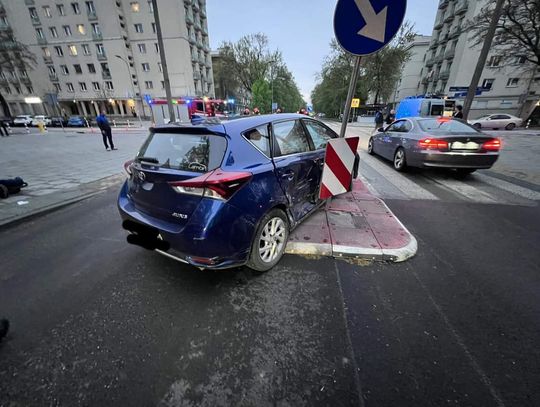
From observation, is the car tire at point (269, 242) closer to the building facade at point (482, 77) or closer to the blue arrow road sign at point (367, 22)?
the blue arrow road sign at point (367, 22)

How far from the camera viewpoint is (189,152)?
225 cm

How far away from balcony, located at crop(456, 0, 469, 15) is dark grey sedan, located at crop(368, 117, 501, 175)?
4441 cm

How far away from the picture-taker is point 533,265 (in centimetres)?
270

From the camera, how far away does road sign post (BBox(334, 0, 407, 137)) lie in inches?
102

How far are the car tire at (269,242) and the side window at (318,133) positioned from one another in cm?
139

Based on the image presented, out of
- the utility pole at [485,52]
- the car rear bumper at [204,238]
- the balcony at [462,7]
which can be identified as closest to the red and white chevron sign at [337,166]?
the car rear bumper at [204,238]

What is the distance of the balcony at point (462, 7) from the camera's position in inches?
1307

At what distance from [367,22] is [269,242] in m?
2.79

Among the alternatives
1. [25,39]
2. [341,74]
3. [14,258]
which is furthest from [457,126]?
[25,39]

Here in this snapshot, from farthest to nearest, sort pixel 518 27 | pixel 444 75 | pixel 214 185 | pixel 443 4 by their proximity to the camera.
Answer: pixel 443 4 < pixel 444 75 < pixel 518 27 < pixel 214 185

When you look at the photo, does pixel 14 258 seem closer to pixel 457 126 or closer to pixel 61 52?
pixel 457 126

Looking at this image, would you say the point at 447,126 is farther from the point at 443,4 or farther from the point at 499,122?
Answer: the point at 443,4

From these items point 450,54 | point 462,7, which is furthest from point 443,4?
point 450,54

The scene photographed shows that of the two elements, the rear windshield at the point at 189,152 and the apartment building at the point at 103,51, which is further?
the apartment building at the point at 103,51
